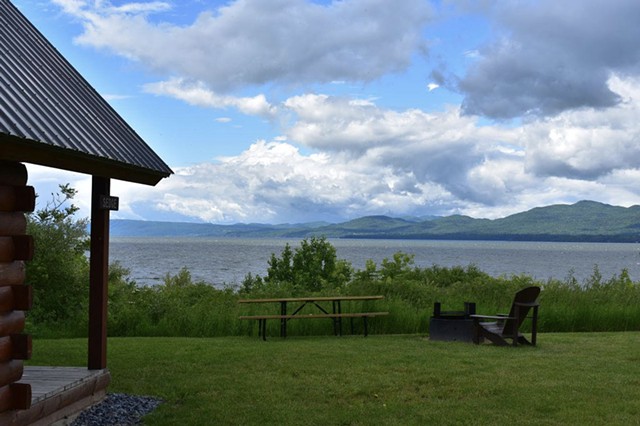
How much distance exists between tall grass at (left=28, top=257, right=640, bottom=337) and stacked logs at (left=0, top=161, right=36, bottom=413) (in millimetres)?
7899

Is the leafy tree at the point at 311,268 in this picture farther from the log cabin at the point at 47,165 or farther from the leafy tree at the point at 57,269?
the log cabin at the point at 47,165

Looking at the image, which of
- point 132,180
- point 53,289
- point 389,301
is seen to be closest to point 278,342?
point 389,301

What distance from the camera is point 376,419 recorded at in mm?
7250

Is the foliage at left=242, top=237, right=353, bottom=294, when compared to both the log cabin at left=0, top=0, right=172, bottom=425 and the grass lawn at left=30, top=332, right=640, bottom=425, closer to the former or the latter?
the grass lawn at left=30, top=332, right=640, bottom=425

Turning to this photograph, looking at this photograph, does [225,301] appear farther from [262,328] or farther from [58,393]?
[58,393]

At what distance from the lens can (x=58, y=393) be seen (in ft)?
23.4

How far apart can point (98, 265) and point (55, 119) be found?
2.14 meters

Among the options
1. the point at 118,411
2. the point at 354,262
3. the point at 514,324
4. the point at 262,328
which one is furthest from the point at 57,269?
the point at 354,262

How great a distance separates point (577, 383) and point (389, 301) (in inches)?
249

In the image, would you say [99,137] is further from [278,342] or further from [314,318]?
[314,318]

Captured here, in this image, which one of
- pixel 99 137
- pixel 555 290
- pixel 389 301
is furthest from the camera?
pixel 555 290

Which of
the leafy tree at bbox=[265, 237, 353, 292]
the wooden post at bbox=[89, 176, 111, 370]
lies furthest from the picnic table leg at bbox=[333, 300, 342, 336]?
the wooden post at bbox=[89, 176, 111, 370]

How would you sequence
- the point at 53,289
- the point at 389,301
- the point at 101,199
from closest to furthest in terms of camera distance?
the point at 101,199, the point at 53,289, the point at 389,301

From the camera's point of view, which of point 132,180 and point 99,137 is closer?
point 99,137
